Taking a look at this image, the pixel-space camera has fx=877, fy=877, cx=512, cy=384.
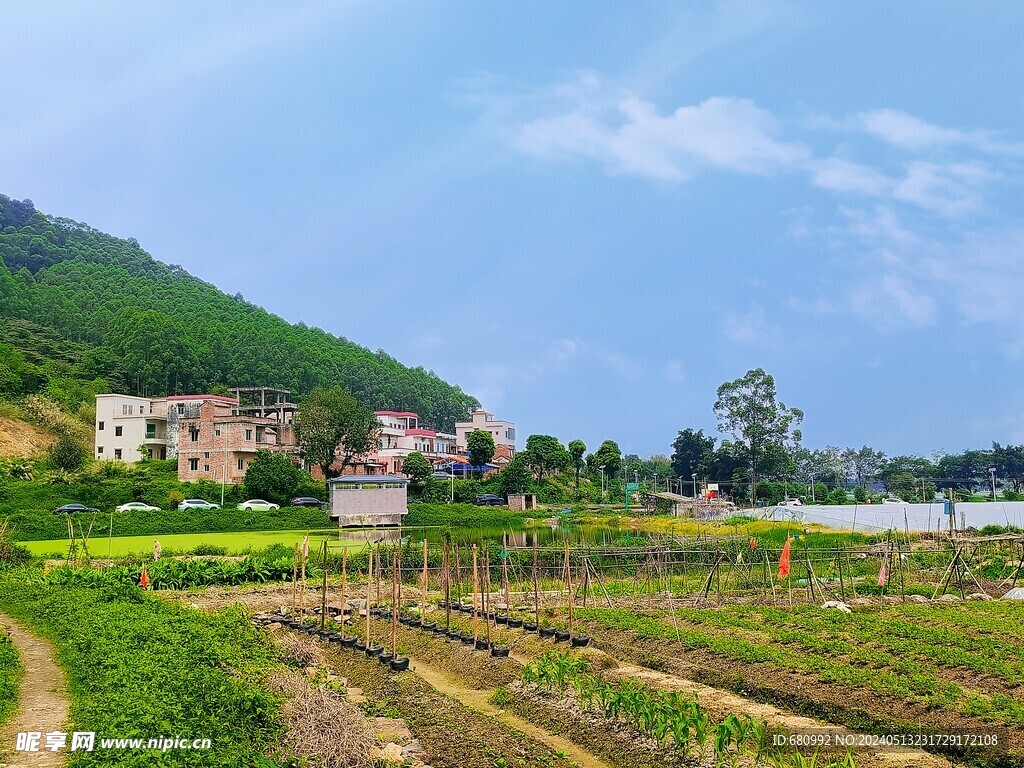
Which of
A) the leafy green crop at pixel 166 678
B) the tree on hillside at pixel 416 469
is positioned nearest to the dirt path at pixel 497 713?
the leafy green crop at pixel 166 678

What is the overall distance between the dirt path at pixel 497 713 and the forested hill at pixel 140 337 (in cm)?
6291

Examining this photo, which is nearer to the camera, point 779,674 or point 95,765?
point 95,765

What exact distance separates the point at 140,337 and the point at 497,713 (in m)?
76.2

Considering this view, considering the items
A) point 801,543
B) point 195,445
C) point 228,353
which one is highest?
point 228,353

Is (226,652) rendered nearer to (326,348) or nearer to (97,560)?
(97,560)

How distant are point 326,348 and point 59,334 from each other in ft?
93.4

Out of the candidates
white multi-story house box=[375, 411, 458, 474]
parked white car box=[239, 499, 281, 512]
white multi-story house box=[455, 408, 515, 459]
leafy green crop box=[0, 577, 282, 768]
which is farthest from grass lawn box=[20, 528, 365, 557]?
white multi-story house box=[455, 408, 515, 459]

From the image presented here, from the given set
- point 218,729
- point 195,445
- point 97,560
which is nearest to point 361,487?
point 195,445

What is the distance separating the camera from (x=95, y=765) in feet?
22.2

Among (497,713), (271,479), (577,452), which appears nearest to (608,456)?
(577,452)

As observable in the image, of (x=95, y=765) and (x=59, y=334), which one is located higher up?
(x=59, y=334)

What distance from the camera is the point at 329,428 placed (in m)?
59.8

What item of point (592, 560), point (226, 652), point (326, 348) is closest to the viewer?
point (226, 652)

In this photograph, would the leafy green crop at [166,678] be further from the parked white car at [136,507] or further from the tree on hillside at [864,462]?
the tree on hillside at [864,462]
